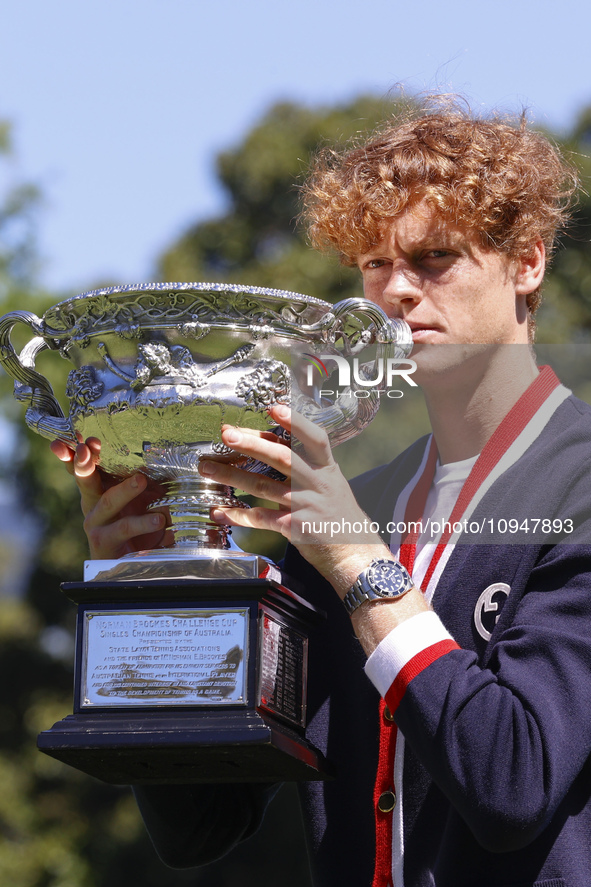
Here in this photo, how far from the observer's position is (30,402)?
6.74 ft

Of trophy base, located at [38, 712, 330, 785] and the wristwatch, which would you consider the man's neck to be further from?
trophy base, located at [38, 712, 330, 785]

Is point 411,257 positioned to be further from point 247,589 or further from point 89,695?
point 89,695

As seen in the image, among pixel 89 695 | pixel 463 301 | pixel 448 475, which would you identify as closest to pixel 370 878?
pixel 89 695

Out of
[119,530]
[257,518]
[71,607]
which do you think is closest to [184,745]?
[257,518]

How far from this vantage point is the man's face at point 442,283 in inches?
78.2

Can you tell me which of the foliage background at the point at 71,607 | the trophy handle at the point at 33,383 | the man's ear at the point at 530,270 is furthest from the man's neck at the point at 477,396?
the foliage background at the point at 71,607

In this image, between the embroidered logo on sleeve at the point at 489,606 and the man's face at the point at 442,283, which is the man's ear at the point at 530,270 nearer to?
the man's face at the point at 442,283

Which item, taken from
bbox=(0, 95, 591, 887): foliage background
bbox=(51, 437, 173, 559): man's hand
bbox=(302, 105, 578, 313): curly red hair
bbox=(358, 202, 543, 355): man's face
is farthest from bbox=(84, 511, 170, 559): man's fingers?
bbox=(0, 95, 591, 887): foliage background

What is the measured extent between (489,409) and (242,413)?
1.56 ft

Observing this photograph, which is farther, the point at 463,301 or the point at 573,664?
the point at 463,301

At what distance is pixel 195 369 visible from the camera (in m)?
1.82

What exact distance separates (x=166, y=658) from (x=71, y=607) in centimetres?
936

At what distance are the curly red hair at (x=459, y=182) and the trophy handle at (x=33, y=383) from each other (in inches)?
24.2

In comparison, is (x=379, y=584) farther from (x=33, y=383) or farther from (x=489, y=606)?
(x=33, y=383)
